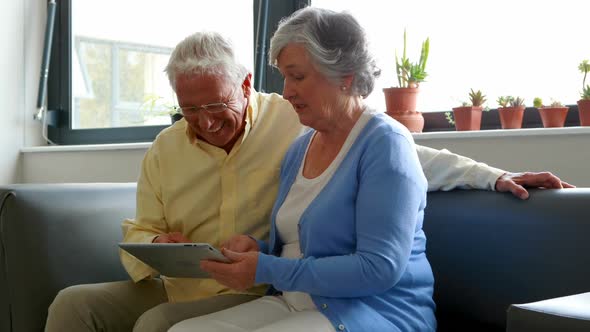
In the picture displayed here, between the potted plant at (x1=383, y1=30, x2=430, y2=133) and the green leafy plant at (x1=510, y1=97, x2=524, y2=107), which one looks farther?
the potted plant at (x1=383, y1=30, x2=430, y2=133)

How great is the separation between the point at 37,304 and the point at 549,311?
57.6 inches

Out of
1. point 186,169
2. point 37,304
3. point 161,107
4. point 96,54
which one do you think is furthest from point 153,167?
point 96,54

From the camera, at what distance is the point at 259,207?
210cm

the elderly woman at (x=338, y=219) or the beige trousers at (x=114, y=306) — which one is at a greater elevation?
the elderly woman at (x=338, y=219)

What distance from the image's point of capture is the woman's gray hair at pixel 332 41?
1.78m

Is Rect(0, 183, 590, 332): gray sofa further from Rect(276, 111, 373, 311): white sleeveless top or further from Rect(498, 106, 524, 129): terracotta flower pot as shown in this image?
Rect(498, 106, 524, 129): terracotta flower pot

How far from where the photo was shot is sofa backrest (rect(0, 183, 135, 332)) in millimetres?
2141

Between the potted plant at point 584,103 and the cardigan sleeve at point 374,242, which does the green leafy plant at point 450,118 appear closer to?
the potted plant at point 584,103

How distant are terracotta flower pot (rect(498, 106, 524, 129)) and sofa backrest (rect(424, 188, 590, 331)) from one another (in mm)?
702

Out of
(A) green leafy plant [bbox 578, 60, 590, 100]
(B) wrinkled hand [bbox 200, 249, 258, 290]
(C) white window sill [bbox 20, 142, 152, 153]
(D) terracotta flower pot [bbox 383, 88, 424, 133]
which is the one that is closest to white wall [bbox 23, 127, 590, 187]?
(D) terracotta flower pot [bbox 383, 88, 424, 133]

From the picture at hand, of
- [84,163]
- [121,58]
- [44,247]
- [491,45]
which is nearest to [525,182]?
[491,45]

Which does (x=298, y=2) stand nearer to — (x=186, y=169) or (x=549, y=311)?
(x=186, y=169)

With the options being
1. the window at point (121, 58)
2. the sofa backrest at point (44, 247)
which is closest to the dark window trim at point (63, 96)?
the window at point (121, 58)

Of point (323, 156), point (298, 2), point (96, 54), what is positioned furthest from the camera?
point (96, 54)
